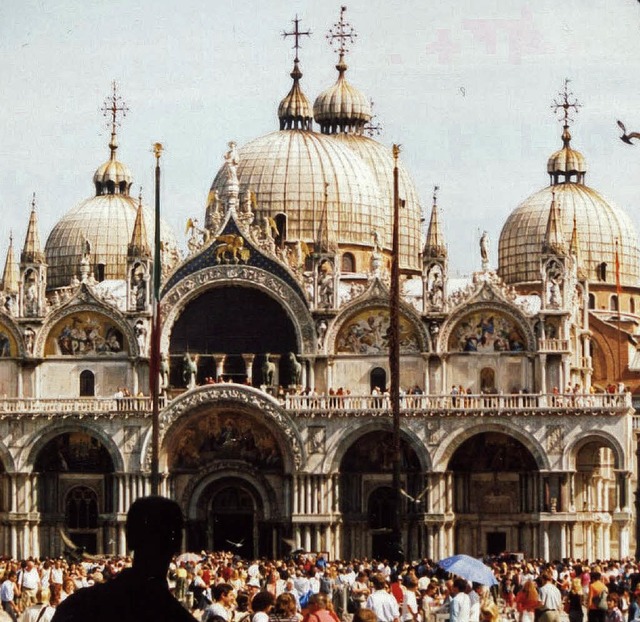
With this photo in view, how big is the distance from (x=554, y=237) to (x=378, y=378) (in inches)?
341

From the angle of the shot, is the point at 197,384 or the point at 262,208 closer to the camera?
the point at 197,384

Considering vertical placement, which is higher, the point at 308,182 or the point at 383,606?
the point at 308,182

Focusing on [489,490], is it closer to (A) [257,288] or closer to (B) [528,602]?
(A) [257,288]

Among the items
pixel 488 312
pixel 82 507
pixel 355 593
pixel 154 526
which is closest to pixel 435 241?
pixel 488 312

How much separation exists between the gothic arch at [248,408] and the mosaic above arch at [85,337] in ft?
14.5

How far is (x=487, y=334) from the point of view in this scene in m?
71.3

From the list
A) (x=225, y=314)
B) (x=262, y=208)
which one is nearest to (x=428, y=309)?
(x=225, y=314)

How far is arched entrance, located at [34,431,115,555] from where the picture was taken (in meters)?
72.2

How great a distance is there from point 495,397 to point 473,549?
584cm

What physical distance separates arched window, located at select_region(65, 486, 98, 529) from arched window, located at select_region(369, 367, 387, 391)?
457 inches

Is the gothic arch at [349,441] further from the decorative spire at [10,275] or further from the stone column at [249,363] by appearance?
the decorative spire at [10,275]

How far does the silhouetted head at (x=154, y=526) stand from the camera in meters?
7.46

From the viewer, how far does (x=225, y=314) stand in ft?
238

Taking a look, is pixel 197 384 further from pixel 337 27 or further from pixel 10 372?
pixel 337 27
